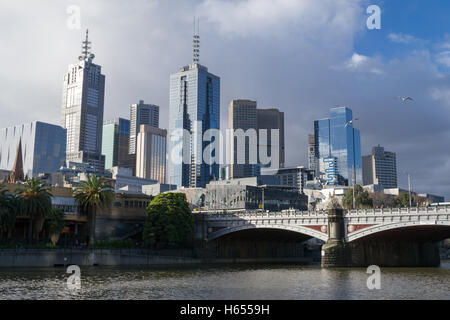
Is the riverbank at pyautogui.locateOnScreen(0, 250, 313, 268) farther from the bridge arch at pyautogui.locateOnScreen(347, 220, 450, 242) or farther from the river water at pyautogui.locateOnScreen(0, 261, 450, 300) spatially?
the bridge arch at pyautogui.locateOnScreen(347, 220, 450, 242)

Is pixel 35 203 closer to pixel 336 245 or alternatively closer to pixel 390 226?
pixel 336 245

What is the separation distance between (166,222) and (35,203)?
26.8 metres

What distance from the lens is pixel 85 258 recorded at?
314 feet

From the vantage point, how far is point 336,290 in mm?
55938

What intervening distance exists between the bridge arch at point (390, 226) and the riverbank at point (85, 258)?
118 ft

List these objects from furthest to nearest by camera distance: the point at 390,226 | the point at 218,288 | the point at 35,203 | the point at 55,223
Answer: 1. the point at 55,223
2. the point at 35,203
3. the point at 390,226
4. the point at 218,288

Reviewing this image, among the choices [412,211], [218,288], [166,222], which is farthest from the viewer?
[166,222]

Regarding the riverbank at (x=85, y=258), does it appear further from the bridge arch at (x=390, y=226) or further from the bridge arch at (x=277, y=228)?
the bridge arch at (x=390, y=226)

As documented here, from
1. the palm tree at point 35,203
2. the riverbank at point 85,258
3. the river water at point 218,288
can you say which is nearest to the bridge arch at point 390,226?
the river water at point 218,288

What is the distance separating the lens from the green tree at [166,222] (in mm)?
109000

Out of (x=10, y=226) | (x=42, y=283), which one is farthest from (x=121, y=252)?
(x=42, y=283)

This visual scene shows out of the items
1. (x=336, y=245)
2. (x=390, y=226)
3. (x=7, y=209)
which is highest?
(x=7, y=209)

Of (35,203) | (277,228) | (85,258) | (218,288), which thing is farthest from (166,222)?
(218,288)
